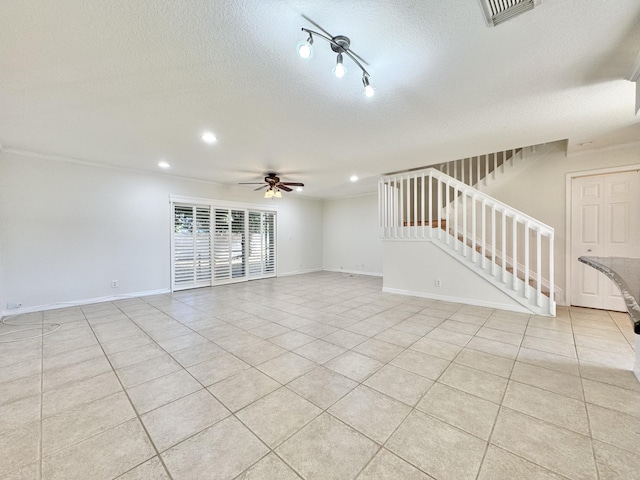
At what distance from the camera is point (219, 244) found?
6562 millimetres

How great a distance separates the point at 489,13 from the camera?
5.13ft

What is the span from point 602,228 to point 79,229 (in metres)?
8.89

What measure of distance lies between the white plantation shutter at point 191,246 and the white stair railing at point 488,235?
428cm

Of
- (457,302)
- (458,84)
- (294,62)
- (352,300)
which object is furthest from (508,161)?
(294,62)

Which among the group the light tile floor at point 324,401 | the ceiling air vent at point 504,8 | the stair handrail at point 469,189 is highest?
the ceiling air vent at point 504,8

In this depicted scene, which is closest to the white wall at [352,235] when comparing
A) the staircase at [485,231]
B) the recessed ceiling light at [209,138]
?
the staircase at [485,231]

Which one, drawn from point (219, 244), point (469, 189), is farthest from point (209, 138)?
point (469, 189)

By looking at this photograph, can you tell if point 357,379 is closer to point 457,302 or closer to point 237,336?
point 237,336

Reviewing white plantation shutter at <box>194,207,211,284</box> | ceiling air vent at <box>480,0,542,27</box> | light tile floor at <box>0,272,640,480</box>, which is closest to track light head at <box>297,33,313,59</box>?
ceiling air vent at <box>480,0,542,27</box>

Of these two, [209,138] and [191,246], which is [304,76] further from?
[191,246]

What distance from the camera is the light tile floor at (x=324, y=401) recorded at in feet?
4.49

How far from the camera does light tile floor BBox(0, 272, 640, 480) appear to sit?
137 cm

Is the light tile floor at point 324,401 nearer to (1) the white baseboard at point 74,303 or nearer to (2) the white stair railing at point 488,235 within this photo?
(2) the white stair railing at point 488,235

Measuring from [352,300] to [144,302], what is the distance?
12.9ft
